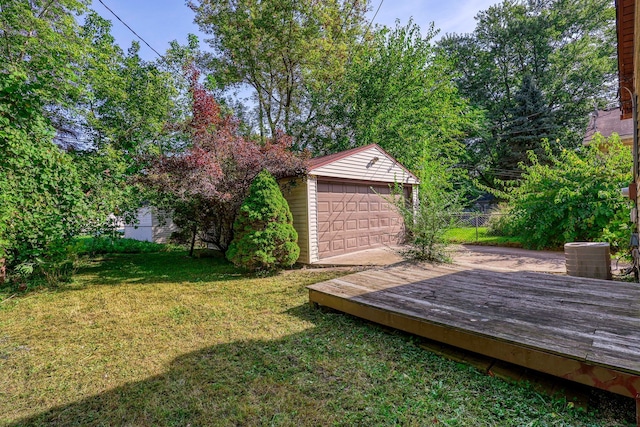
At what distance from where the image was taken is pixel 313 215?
282 inches

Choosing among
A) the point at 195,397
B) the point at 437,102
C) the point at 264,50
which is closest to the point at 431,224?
the point at 195,397

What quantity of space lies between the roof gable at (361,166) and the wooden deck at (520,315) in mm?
3472

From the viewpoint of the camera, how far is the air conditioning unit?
4777 millimetres

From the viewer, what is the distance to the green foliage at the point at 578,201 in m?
6.38

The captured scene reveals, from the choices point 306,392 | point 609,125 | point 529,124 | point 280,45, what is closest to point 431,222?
point 306,392

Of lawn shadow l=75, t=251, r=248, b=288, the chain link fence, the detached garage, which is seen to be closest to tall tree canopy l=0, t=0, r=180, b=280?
lawn shadow l=75, t=251, r=248, b=288

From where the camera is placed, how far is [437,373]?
2355 millimetres

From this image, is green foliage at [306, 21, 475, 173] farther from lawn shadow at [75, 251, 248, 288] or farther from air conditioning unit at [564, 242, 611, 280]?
lawn shadow at [75, 251, 248, 288]

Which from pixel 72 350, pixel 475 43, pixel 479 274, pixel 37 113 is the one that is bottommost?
pixel 72 350

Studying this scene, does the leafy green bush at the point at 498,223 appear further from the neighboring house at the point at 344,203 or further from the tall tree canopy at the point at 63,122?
the tall tree canopy at the point at 63,122

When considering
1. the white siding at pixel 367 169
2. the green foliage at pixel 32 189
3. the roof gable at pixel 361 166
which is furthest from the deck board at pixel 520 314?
the green foliage at pixel 32 189

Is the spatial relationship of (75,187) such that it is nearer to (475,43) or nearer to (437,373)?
(437,373)

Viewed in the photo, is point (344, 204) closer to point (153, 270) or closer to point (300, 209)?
point (300, 209)

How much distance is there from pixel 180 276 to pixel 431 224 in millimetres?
5515
